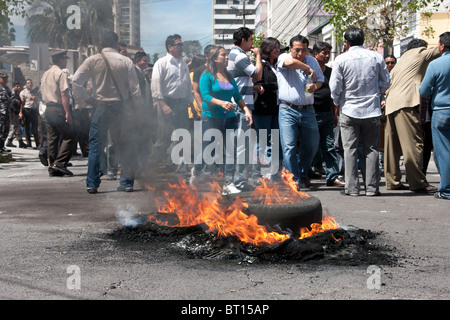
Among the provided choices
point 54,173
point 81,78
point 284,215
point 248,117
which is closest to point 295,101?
point 248,117

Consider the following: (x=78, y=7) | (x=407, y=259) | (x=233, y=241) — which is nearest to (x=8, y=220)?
(x=78, y=7)

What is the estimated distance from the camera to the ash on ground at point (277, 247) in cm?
435

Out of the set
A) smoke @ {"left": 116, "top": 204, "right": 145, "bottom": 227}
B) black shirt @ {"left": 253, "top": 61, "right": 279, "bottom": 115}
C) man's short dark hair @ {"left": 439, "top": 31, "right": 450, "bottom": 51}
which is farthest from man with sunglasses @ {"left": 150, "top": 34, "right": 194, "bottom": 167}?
man's short dark hair @ {"left": 439, "top": 31, "right": 450, "bottom": 51}

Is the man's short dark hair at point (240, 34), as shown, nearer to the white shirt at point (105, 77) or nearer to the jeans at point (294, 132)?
the jeans at point (294, 132)

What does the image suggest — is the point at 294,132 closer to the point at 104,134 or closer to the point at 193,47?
the point at 193,47

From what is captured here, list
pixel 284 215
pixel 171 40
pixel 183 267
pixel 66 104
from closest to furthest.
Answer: pixel 183 267
pixel 284 215
pixel 171 40
pixel 66 104

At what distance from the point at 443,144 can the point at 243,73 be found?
285 centimetres

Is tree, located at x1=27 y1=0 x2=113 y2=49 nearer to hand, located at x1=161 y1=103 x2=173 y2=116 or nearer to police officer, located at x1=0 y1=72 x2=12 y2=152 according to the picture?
hand, located at x1=161 y1=103 x2=173 y2=116

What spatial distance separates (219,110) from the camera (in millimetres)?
7926

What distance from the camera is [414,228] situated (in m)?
5.62

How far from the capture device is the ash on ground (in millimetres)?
4348

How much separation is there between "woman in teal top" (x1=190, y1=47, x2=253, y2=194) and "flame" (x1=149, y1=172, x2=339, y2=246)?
6.60ft

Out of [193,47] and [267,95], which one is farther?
[267,95]

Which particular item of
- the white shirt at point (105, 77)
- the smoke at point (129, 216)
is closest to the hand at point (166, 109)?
the white shirt at point (105, 77)
